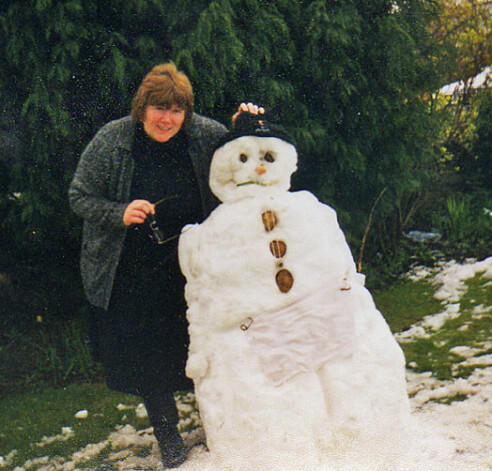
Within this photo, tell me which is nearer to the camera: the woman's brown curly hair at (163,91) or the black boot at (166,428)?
the woman's brown curly hair at (163,91)

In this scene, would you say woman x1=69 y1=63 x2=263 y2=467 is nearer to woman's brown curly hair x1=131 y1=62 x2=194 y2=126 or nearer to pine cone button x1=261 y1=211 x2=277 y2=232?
woman's brown curly hair x1=131 y1=62 x2=194 y2=126

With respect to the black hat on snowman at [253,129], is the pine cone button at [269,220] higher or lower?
lower

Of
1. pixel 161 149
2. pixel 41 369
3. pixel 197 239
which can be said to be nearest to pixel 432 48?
pixel 161 149

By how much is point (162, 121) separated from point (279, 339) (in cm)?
112

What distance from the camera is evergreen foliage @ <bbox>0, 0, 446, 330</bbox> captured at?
333 cm

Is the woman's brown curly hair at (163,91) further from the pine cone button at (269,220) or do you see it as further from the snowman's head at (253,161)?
the pine cone button at (269,220)

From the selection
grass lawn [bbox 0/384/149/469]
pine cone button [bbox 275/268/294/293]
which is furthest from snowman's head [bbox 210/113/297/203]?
grass lawn [bbox 0/384/149/469]

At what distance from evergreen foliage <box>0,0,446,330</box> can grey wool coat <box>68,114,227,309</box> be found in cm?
93

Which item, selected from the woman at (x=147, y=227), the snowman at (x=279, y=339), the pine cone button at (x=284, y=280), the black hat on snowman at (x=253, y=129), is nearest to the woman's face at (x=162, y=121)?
A: the woman at (x=147, y=227)

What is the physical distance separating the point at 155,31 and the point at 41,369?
254cm

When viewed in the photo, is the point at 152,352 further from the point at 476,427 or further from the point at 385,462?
the point at 476,427

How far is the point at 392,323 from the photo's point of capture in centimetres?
432

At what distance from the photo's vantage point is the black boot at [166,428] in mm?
2760

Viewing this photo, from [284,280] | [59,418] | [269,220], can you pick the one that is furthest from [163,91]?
[59,418]
